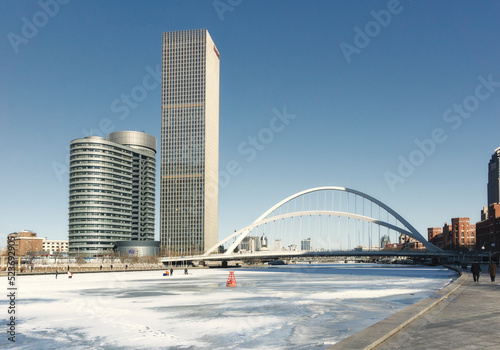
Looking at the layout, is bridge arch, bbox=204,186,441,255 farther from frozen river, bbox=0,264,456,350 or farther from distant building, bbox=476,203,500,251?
frozen river, bbox=0,264,456,350

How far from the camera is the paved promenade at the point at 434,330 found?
12.4 metres

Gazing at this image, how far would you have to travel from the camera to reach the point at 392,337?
1371 cm

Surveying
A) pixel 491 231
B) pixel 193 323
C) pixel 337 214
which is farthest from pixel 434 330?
pixel 491 231

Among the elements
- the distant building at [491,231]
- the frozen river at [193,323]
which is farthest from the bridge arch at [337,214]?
the frozen river at [193,323]

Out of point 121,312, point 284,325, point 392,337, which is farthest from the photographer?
point 121,312

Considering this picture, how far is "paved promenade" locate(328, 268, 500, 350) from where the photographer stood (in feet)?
40.7

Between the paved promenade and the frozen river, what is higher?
the paved promenade

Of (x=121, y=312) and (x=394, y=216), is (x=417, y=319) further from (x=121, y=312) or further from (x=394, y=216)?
(x=394, y=216)

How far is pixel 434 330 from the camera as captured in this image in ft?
48.5

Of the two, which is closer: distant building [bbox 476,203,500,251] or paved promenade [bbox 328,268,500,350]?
paved promenade [bbox 328,268,500,350]

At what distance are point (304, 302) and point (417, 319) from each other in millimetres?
13862

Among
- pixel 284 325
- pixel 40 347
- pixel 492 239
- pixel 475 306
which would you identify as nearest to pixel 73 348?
pixel 40 347

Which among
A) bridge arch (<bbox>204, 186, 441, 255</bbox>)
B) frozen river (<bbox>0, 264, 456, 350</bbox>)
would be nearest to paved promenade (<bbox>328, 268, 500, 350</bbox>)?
frozen river (<bbox>0, 264, 456, 350</bbox>)

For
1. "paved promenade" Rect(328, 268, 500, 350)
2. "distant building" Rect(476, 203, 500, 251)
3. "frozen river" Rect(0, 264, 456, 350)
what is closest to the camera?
"paved promenade" Rect(328, 268, 500, 350)
